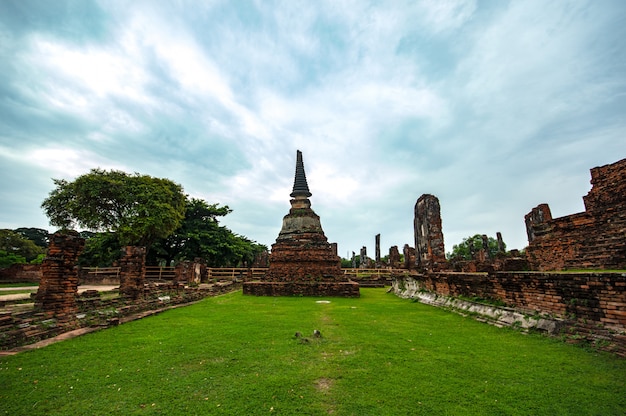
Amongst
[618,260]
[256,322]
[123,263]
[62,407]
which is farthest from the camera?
[123,263]

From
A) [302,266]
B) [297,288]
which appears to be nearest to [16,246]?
[302,266]

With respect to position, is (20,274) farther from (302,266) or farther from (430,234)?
(430,234)

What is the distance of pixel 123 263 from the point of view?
32.3ft

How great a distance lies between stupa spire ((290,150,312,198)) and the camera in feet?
71.7

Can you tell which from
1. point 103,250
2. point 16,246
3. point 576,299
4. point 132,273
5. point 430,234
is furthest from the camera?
point 16,246

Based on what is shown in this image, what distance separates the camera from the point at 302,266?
15.9 metres

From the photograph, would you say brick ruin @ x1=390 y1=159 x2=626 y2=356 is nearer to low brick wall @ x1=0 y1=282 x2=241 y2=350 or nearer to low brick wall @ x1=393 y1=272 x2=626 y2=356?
low brick wall @ x1=393 y1=272 x2=626 y2=356

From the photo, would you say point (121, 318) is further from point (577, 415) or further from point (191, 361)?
point (577, 415)

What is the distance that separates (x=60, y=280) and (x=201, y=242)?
72.4 ft

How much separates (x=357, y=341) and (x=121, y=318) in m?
6.22

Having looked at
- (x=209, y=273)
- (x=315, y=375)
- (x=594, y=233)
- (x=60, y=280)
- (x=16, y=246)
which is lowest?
(x=315, y=375)

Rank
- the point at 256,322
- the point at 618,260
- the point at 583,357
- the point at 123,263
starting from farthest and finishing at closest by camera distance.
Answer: the point at 123,263 < the point at 256,322 < the point at 618,260 < the point at 583,357

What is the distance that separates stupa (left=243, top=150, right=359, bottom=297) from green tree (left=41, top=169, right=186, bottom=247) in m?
11.6

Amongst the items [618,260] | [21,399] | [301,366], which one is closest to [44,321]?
[21,399]
